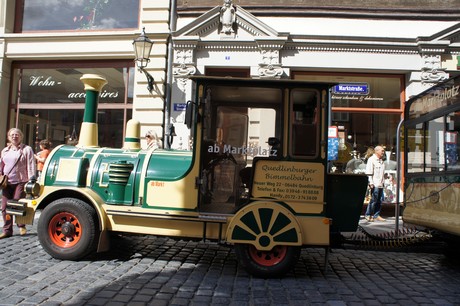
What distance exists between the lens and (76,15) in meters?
12.1

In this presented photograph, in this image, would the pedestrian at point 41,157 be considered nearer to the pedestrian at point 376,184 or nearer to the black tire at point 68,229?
the black tire at point 68,229

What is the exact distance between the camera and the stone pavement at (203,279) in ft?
13.0

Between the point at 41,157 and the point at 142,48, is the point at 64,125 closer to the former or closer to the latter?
the point at 41,157

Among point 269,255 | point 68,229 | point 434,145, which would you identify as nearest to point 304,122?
point 269,255

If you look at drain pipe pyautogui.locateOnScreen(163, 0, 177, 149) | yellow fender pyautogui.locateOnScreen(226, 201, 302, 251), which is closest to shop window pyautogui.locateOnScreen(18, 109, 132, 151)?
drain pipe pyautogui.locateOnScreen(163, 0, 177, 149)

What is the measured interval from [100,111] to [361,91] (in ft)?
24.6

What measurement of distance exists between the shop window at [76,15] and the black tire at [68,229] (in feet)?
25.9

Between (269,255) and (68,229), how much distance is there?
102 inches

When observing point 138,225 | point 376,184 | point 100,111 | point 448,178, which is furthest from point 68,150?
point 376,184

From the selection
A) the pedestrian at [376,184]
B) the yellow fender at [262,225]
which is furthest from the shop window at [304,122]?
the pedestrian at [376,184]

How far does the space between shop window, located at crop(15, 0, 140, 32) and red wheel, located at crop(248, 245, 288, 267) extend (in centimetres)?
895

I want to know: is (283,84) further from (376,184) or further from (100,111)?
(100,111)

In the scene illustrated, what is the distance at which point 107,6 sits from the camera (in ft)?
39.5

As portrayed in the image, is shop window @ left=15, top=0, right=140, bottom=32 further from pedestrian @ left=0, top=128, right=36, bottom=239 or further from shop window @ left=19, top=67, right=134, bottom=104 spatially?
pedestrian @ left=0, top=128, right=36, bottom=239
